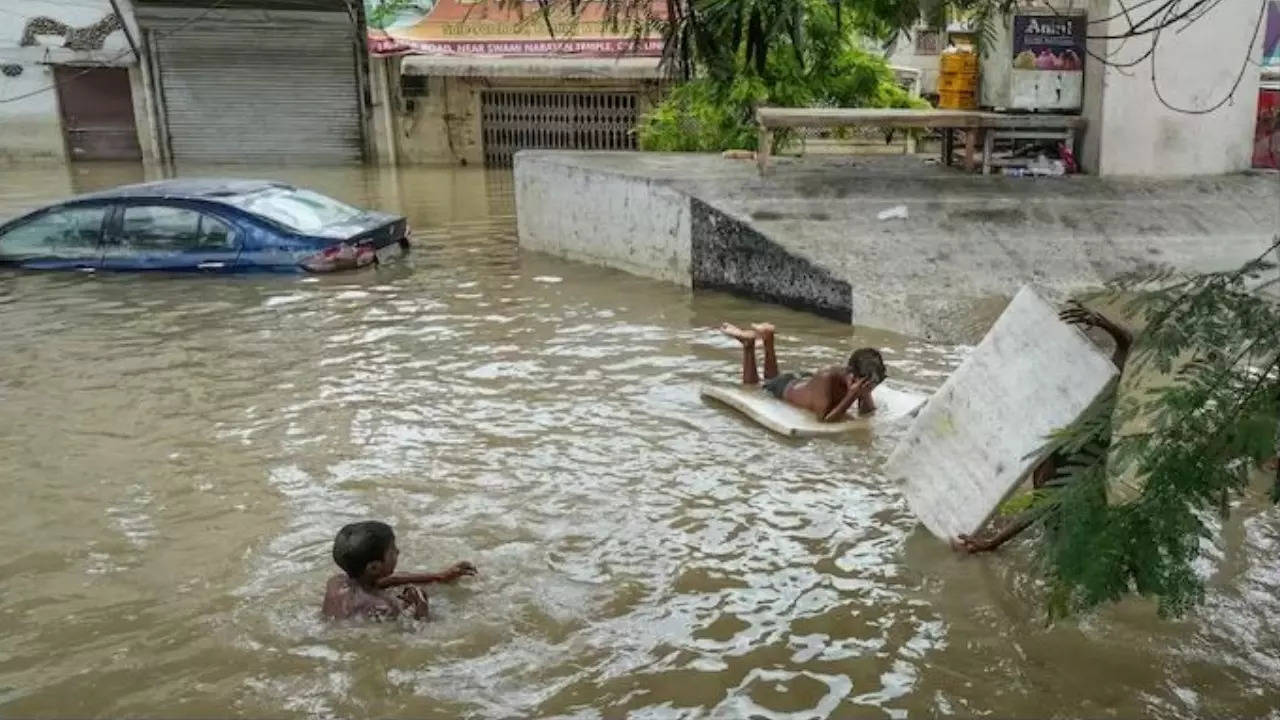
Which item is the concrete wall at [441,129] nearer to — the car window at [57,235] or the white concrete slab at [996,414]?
the car window at [57,235]

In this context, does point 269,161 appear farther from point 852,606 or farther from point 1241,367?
point 1241,367

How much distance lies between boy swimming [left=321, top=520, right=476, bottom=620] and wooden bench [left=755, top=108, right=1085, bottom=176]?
23.3 ft

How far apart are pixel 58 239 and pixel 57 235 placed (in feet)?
0.14

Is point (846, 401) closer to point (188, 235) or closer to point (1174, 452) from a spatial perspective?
point (1174, 452)

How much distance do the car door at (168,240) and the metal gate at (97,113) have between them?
12322 millimetres

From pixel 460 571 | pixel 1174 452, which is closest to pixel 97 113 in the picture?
pixel 460 571

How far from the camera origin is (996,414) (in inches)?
179

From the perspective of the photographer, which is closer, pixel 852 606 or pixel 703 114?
pixel 852 606

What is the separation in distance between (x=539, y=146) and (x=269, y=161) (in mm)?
5437

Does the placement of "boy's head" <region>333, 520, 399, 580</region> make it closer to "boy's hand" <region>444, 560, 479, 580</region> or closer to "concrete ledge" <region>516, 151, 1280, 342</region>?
"boy's hand" <region>444, 560, 479, 580</region>

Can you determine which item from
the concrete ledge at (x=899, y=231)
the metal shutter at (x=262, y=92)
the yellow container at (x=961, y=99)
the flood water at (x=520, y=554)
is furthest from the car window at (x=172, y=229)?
the metal shutter at (x=262, y=92)

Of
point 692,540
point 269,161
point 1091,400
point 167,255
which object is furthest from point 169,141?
point 1091,400

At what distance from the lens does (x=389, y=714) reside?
3.71 m

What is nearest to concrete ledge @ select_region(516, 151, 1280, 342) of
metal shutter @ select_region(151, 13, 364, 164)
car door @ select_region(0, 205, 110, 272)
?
car door @ select_region(0, 205, 110, 272)
